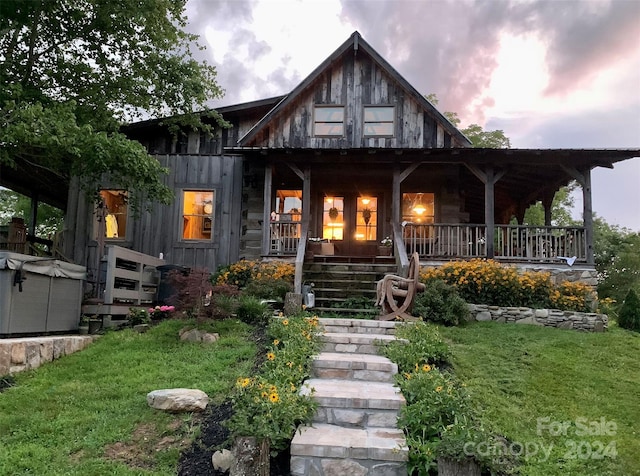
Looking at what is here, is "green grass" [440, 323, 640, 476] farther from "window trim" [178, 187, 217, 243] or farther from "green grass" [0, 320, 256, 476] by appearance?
"window trim" [178, 187, 217, 243]

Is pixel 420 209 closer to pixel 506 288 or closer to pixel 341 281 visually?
pixel 341 281

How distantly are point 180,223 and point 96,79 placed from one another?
4064 mm

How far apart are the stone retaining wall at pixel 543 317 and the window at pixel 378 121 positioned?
5.66 metres

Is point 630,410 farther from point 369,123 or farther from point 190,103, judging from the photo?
point 190,103

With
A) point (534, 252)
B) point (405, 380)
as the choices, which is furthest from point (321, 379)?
point (534, 252)

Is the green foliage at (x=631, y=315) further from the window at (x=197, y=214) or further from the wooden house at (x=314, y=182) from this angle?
the window at (x=197, y=214)

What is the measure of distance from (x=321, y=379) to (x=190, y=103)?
8.41m

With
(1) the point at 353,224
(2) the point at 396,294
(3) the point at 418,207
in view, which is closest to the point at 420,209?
(3) the point at 418,207

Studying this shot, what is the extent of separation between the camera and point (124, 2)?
980 centimetres

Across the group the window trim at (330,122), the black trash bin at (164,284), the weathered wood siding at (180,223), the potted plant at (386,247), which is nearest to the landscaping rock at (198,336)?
the black trash bin at (164,284)

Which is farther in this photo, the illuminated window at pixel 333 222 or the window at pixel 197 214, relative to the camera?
the illuminated window at pixel 333 222

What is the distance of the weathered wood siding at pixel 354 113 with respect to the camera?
508 inches

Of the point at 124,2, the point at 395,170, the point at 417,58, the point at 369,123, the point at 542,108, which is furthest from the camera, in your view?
the point at 417,58

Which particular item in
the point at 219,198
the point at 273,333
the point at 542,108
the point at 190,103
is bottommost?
the point at 273,333
